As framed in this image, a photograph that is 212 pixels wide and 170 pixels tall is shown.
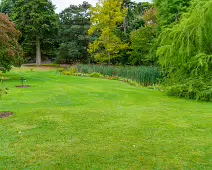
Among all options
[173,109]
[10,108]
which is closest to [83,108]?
[10,108]

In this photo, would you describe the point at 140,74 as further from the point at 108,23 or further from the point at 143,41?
the point at 108,23

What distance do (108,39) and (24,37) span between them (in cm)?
1133

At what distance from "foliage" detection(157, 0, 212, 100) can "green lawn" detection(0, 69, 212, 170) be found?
2.16 m

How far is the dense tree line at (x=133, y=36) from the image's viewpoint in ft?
26.1

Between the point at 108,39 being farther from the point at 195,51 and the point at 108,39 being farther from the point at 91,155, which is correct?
the point at 91,155

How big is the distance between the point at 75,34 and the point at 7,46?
14150 mm

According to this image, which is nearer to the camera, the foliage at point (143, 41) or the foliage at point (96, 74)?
the foliage at point (96, 74)

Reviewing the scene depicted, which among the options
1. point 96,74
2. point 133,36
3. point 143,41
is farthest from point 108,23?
point 96,74

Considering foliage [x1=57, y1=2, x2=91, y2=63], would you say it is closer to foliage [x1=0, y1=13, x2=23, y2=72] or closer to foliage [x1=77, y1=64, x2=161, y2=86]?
foliage [x1=77, y1=64, x2=161, y2=86]

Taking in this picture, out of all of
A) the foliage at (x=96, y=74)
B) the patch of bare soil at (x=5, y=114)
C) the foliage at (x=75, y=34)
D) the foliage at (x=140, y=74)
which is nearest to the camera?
the patch of bare soil at (x=5, y=114)

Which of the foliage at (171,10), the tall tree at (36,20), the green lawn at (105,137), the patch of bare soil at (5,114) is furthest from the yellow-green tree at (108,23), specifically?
the patch of bare soil at (5,114)

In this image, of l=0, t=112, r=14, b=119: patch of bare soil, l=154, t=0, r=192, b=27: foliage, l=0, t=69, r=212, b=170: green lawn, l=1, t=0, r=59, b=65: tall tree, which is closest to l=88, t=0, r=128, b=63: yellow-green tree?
l=154, t=0, r=192, b=27: foliage

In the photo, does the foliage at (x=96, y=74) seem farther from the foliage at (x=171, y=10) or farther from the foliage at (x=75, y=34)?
the foliage at (x=75, y=34)

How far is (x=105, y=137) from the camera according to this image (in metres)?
3.80
